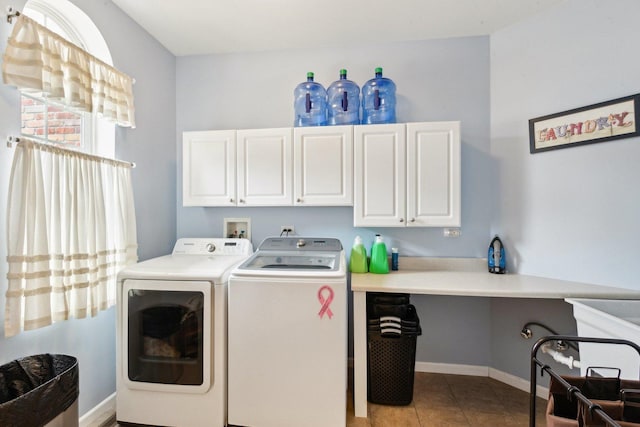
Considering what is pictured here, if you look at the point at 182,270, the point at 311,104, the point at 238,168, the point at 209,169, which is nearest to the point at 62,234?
the point at 182,270

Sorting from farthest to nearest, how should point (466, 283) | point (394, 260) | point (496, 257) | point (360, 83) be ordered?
1. point (360, 83)
2. point (394, 260)
3. point (496, 257)
4. point (466, 283)

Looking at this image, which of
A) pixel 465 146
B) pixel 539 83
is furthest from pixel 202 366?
pixel 539 83

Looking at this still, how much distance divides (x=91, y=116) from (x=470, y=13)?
2694mm

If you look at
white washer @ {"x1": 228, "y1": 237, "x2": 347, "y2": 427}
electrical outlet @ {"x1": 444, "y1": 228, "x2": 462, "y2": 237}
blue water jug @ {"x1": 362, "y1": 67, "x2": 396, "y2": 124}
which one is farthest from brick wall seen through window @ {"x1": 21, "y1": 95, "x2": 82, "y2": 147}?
electrical outlet @ {"x1": 444, "y1": 228, "x2": 462, "y2": 237}

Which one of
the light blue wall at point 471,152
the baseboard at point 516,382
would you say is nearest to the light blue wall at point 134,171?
the light blue wall at point 471,152

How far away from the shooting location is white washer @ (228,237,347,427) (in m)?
1.61

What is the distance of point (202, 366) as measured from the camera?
1672mm

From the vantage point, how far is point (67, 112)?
1.71 meters

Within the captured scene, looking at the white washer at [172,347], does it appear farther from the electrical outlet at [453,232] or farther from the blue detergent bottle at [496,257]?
the blue detergent bottle at [496,257]

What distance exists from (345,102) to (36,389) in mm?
2333

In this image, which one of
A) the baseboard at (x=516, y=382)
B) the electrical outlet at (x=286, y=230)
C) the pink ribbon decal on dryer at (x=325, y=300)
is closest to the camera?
the pink ribbon decal on dryer at (x=325, y=300)

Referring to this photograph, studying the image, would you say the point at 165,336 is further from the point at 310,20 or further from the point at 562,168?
the point at 562,168

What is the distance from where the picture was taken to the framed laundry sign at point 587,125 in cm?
168

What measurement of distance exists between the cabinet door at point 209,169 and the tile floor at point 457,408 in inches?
62.0
